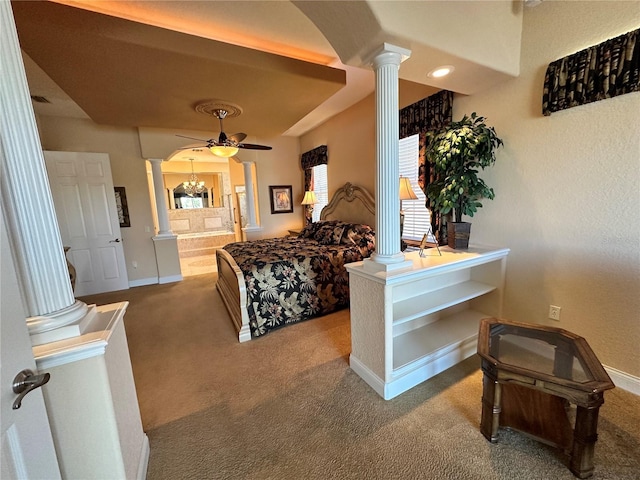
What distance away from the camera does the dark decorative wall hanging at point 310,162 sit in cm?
516

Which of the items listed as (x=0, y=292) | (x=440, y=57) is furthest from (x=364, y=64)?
(x=0, y=292)

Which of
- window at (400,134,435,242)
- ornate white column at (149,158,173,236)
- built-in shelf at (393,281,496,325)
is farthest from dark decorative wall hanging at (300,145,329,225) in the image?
built-in shelf at (393,281,496,325)

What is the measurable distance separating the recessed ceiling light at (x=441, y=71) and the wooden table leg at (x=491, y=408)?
2.10 metres

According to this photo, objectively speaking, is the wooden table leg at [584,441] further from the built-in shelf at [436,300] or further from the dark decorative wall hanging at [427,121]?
the dark decorative wall hanging at [427,121]

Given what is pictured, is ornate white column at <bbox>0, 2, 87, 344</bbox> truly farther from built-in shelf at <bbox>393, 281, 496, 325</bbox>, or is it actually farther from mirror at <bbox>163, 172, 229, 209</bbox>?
mirror at <bbox>163, 172, 229, 209</bbox>

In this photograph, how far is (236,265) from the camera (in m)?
3.03

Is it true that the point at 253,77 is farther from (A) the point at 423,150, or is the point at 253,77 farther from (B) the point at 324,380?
(B) the point at 324,380

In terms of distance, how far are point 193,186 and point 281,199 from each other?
427 centimetres

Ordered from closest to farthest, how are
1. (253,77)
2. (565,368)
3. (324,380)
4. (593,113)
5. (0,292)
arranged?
(0,292) < (565,368) < (593,113) < (324,380) < (253,77)

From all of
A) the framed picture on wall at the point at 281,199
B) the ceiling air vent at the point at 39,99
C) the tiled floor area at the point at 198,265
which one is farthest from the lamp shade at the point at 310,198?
the ceiling air vent at the point at 39,99

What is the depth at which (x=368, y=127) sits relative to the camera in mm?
4094

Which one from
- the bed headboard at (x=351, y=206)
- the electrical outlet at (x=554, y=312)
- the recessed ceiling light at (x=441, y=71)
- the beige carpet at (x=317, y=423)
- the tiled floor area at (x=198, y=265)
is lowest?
the beige carpet at (x=317, y=423)

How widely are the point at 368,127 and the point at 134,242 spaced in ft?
14.6

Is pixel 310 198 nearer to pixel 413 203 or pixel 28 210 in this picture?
pixel 413 203
